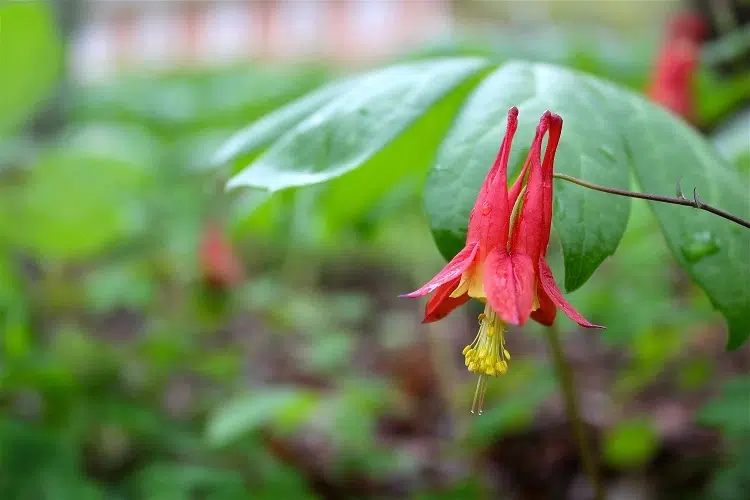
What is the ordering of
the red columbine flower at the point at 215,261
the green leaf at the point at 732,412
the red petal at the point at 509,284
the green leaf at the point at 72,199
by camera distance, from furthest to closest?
the red columbine flower at the point at 215,261 < the green leaf at the point at 72,199 < the green leaf at the point at 732,412 < the red petal at the point at 509,284

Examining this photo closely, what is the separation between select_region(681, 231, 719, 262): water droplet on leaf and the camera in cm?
67

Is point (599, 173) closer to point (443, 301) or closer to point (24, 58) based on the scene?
point (443, 301)

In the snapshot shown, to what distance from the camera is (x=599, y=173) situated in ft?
2.25

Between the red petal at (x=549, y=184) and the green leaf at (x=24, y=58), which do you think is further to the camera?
the green leaf at (x=24, y=58)

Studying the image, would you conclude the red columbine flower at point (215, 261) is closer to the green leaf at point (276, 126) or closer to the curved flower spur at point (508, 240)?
the green leaf at point (276, 126)

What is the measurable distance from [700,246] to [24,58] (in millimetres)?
1432

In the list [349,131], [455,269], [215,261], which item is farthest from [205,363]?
[455,269]

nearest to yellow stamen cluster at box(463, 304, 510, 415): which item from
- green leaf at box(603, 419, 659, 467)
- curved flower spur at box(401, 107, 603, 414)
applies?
curved flower spur at box(401, 107, 603, 414)

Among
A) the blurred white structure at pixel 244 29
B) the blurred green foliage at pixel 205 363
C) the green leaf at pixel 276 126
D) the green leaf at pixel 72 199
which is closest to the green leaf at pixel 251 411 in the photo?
the blurred green foliage at pixel 205 363

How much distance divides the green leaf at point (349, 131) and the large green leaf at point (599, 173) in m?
0.06

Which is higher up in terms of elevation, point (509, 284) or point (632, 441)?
point (509, 284)

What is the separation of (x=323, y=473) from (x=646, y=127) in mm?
1473

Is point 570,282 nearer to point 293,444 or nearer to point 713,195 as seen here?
point 713,195

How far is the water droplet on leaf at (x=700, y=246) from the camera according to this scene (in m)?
0.67
